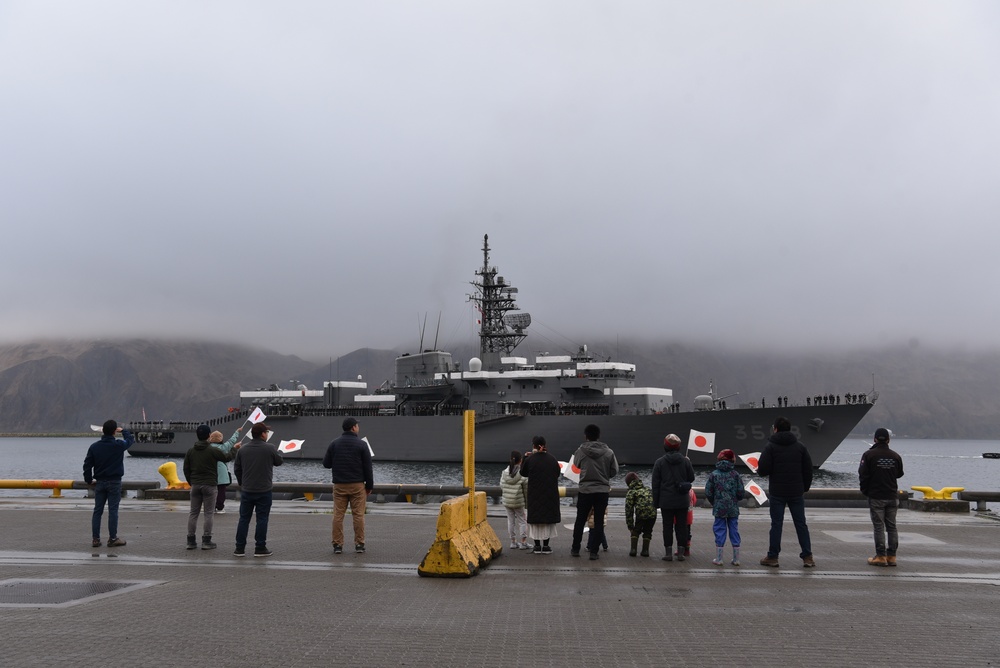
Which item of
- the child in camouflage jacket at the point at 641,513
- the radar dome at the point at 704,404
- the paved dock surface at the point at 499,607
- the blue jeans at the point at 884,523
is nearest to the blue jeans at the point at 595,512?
the paved dock surface at the point at 499,607

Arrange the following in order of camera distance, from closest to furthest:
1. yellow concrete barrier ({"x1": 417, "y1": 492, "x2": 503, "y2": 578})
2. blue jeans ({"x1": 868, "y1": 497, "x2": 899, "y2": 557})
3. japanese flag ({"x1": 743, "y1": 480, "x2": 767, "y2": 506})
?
1. yellow concrete barrier ({"x1": 417, "y1": 492, "x2": 503, "y2": 578})
2. blue jeans ({"x1": 868, "y1": 497, "x2": 899, "y2": 557})
3. japanese flag ({"x1": 743, "y1": 480, "x2": 767, "y2": 506})

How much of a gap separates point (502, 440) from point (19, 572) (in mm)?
38800

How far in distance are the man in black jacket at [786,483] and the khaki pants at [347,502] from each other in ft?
16.1

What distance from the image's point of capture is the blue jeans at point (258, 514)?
10023 mm

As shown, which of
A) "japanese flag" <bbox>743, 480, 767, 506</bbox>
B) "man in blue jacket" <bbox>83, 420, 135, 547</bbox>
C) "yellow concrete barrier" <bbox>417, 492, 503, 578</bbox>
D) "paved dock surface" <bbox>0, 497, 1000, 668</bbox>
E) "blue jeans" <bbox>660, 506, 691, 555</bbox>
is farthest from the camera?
"japanese flag" <bbox>743, 480, 767, 506</bbox>

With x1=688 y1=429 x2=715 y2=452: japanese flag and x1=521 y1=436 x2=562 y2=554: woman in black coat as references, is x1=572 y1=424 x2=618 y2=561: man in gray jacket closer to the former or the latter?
x1=521 y1=436 x2=562 y2=554: woman in black coat

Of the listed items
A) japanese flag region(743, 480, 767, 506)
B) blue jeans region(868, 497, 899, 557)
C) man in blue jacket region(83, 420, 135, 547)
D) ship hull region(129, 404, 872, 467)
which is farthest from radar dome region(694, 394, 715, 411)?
man in blue jacket region(83, 420, 135, 547)

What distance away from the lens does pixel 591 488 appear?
10.1 meters

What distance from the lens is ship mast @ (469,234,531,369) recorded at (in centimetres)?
5666

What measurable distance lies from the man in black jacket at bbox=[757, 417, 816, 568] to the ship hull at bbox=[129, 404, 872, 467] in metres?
30.2

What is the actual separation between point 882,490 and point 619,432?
3441 centimetres

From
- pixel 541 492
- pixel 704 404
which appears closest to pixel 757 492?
pixel 541 492

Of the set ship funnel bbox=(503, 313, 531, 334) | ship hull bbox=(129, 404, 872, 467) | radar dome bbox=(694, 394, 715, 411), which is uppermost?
ship funnel bbox=(503, 313, 531, 334)

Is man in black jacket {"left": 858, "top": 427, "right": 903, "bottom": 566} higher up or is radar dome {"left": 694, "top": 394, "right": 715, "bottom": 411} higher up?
radar dome {"left": 694, "top": 394, "right": 715, "bottom": 411}
